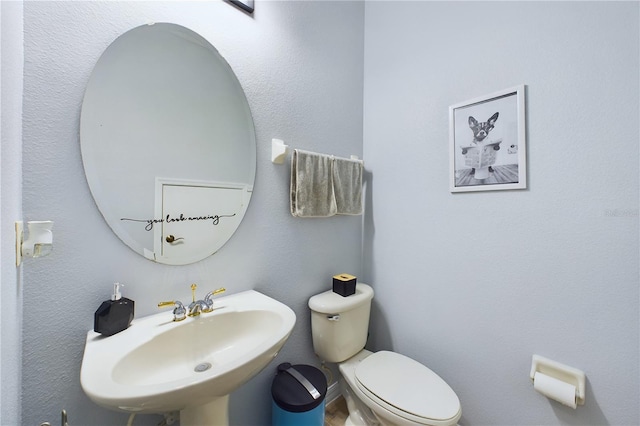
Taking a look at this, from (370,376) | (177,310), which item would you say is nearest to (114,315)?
(177,310)

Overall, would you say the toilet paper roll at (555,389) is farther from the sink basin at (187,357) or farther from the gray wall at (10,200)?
the gray wall at (10,200)

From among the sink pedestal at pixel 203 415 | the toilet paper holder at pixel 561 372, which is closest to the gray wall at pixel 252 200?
the sink pedestal at pixel 203 415

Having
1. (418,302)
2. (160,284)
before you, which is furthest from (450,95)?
(160,284)

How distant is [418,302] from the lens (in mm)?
1372

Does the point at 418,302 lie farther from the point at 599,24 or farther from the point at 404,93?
the point at 599,24

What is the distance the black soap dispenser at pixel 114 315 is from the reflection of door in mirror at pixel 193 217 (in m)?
0.15

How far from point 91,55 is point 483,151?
1516 millimetres

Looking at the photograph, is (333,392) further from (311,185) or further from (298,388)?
(311,185)

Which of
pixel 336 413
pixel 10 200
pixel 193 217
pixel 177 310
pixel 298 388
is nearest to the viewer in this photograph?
pixel 10 200

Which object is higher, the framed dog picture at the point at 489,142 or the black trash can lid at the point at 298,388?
the framed dog picture at the point at 489,142

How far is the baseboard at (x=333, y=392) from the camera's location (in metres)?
1.42

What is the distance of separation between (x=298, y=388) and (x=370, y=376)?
1.07 ft

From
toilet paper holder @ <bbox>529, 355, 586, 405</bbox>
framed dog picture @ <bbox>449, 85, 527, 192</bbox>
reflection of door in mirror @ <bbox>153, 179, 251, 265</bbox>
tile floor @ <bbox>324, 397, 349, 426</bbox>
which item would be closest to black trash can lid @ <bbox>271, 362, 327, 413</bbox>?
tile floor @ <bbox>324, 397, 349, 426</bbox>

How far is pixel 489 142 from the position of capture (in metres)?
1.14
